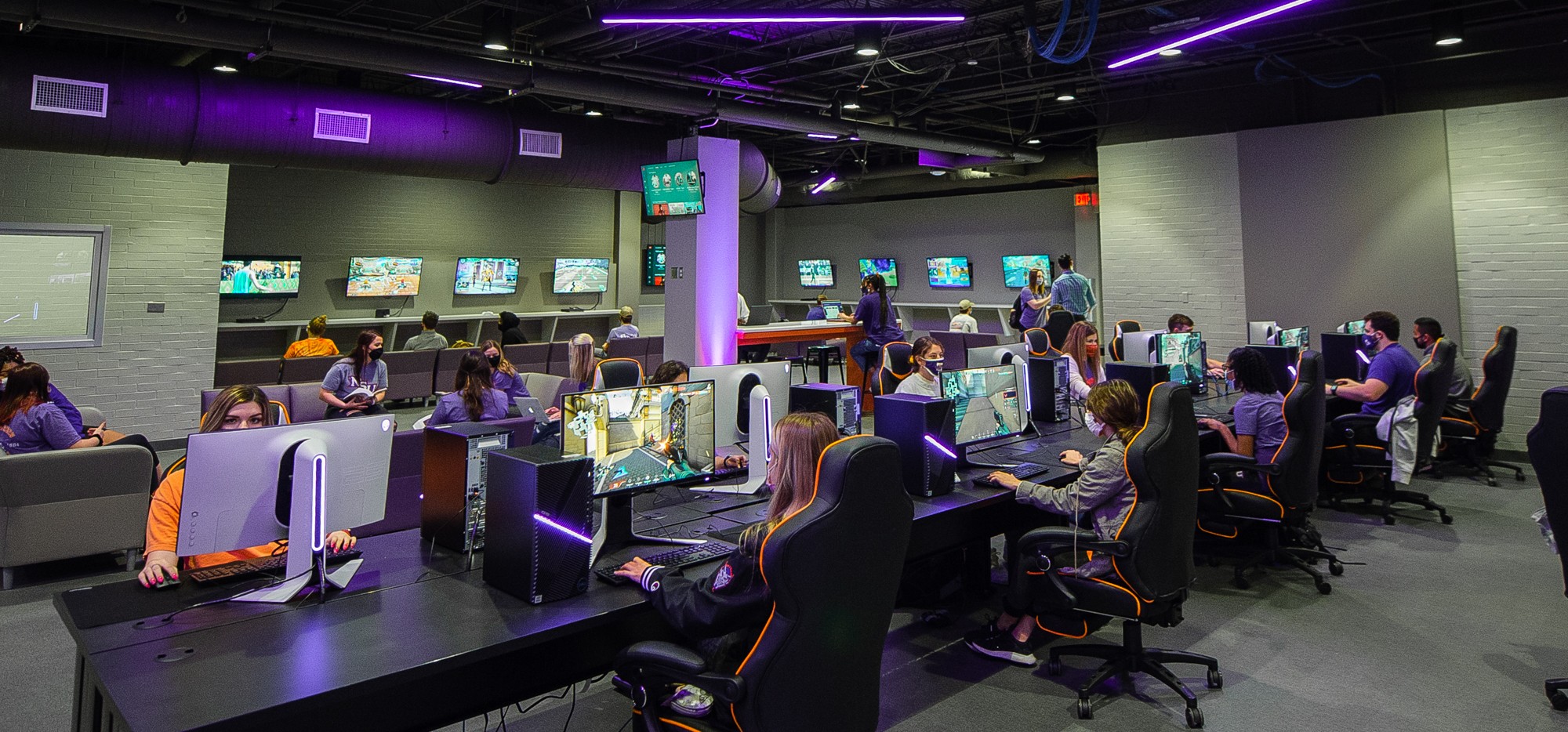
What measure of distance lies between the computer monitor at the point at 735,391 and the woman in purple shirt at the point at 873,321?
212 inches

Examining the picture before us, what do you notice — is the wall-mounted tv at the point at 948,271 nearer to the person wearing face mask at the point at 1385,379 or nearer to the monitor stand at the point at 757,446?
the person wearing face mask at the point at 1385,379

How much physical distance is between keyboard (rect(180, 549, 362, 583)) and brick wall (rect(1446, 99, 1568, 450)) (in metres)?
9.58

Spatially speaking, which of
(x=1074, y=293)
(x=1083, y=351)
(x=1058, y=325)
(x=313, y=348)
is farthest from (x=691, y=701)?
(x=313, y=348)

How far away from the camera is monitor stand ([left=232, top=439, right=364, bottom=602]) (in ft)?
7.70

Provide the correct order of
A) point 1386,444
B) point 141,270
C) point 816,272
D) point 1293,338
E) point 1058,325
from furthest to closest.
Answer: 1. point 816,272
2. point 141,270
3. point 1058,325
4. point 1293,338
5. point 1386,444

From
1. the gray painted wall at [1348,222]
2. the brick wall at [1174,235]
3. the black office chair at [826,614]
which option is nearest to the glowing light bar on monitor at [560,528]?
the black office chair at [826,614]

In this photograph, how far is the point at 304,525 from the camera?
7.82ft

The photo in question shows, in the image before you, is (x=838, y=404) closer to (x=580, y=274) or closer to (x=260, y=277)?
(x=260, y=277)

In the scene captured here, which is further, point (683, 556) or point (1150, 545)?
point (1150, 545)

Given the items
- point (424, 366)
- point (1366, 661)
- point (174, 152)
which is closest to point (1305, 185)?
point (1366, 661)

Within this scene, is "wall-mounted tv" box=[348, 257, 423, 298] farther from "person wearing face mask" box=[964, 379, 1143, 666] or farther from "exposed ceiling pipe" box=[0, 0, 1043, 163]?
"person wearing face mask" box=[964, 379, 1143, 666]

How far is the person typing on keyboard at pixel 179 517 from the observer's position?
2.48 metres

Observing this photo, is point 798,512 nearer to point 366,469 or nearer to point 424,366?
point 366,469

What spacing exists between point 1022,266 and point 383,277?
33.6 ft
